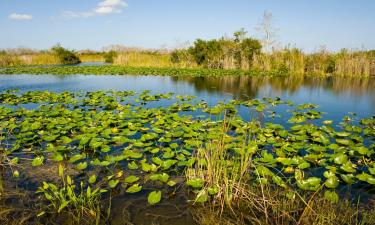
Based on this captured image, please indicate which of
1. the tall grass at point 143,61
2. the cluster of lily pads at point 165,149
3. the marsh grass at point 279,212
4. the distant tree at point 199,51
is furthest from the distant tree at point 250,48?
the marsh grass at point 279,212

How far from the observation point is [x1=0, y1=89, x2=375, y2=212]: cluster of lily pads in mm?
3283

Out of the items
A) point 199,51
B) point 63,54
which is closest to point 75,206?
point 199,51

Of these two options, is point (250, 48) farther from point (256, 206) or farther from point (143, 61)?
point (256, 206)

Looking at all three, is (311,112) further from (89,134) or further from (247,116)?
(89,134)

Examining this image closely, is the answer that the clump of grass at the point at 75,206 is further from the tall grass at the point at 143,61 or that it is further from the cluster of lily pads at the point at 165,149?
the tall grass at the point at 143,61

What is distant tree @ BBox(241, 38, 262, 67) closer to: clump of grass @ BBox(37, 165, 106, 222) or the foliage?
the foliage

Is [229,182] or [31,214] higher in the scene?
[229,182]

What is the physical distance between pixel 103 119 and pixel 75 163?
1936 mm

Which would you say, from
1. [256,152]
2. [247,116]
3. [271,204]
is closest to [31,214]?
[271,204]

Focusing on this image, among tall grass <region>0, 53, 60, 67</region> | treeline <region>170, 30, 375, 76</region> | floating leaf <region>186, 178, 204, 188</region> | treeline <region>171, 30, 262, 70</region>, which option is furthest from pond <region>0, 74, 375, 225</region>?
tall grass <region>0, 53, 60, 67</region>

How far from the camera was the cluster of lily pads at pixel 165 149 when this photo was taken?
3283 millimetres

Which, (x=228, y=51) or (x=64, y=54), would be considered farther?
(x=64, y=54)

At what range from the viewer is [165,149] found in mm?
4125

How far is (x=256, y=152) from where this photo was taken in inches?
165
